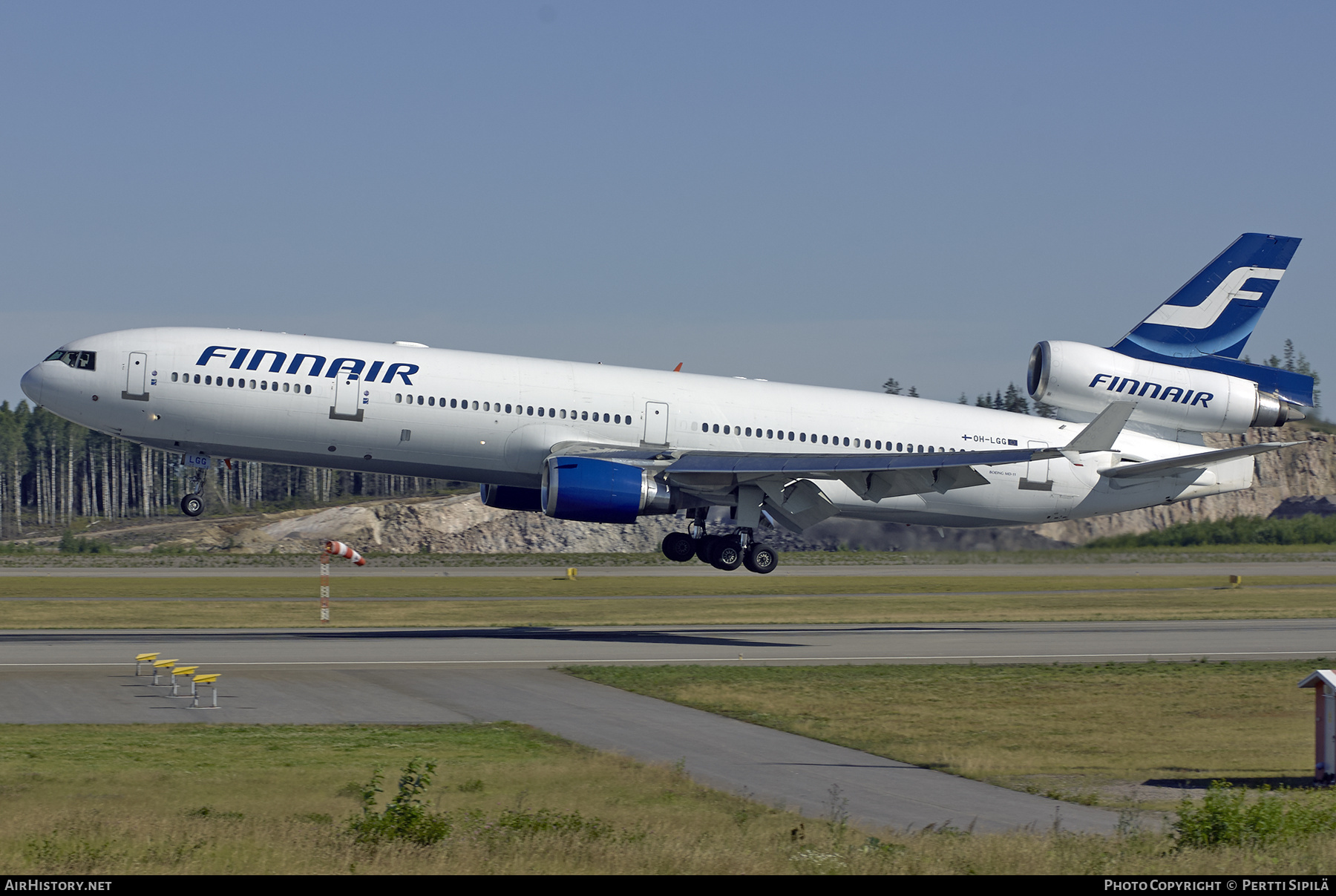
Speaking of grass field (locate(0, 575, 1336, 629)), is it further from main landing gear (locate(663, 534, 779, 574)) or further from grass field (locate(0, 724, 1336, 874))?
grass field (locate(0, 724, 1336, 874))

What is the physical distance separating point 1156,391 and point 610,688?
76.5 feet

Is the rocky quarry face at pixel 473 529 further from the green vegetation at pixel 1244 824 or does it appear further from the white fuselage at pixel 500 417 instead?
the green vegetation at pixel 1244 824

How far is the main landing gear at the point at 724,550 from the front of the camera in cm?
4194

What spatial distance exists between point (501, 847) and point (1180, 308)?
120ft

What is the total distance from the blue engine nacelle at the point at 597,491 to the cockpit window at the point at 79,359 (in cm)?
1353

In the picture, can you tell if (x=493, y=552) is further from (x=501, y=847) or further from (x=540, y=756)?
(x=501, y=847)

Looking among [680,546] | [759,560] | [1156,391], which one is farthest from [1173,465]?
[680,546]

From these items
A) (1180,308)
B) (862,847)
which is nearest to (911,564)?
(1180,308)

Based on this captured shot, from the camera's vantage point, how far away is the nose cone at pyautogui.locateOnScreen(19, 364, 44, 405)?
37562 mm

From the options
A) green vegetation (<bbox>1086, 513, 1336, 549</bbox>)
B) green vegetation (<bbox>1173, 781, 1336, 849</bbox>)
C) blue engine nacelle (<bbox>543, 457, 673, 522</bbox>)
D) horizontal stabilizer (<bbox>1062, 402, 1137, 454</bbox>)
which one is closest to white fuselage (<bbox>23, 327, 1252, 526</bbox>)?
blue engine nacelle (<bbox>543, 457, 673, 522</bbox>)

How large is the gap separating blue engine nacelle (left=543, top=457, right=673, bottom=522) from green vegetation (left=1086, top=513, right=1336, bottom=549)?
4735 cm

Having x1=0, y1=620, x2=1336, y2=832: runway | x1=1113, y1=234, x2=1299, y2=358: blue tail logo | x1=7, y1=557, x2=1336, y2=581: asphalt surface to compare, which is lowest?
x1=0, y1=620, x2=1336, y2=832: runway

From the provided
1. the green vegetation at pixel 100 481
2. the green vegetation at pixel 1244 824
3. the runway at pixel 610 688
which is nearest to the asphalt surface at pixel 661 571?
the runway at pixel 610 688

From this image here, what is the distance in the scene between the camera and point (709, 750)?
2338 cm
